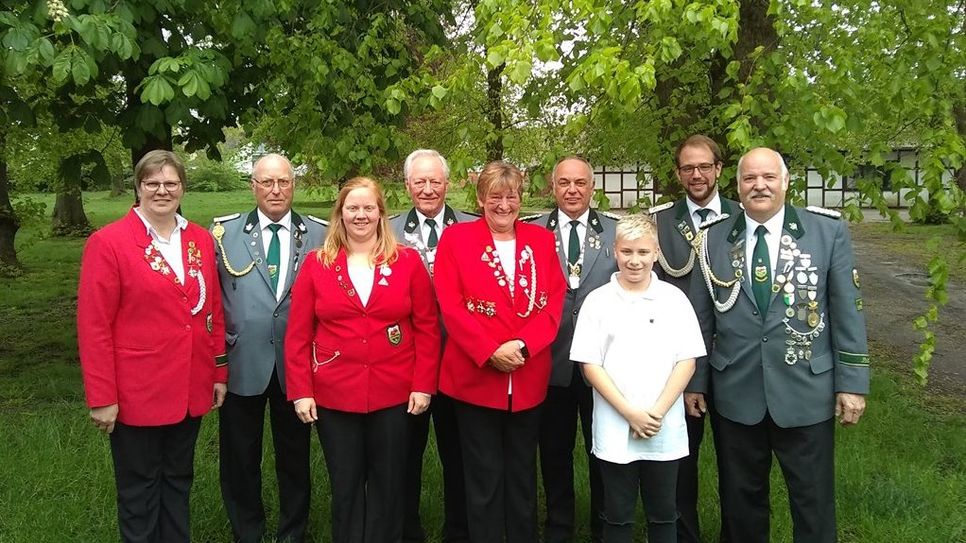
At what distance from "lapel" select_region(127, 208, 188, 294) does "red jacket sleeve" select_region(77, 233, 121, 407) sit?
0.13m

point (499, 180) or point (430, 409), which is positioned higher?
point (499, 180)

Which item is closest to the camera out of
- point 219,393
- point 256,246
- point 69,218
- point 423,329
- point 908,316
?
point 423,329

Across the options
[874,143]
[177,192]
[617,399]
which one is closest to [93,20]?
[177,192]

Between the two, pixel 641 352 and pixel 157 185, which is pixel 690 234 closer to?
pixel 641 352

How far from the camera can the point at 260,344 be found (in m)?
3.83

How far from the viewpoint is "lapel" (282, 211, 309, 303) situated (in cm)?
389

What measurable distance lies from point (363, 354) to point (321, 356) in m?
0.20

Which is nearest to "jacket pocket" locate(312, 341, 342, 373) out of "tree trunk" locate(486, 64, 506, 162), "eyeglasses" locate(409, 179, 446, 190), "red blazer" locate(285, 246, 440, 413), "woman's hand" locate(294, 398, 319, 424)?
"red blazer" locate(285, 246, 440, 413)

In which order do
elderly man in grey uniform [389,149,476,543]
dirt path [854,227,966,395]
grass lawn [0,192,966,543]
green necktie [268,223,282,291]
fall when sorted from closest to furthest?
1. green necktie [268,223,282,291]
2. elderly man in grey uniform [389,149,476,543]
3. grass lawn [0,192,966,543]
4. dirt path [854,227,966,395]

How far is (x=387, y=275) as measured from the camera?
11.6 feet

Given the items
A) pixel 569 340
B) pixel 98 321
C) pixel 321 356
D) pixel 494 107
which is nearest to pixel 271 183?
pixel 321 356

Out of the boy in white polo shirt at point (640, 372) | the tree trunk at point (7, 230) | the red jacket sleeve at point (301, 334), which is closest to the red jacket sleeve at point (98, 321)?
the red jacket sleeve at point (301, 334)

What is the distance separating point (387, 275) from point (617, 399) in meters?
1.15

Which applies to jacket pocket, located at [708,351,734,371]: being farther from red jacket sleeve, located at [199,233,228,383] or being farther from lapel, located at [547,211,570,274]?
red jacket sleeve, located at [199,233,228,383]
